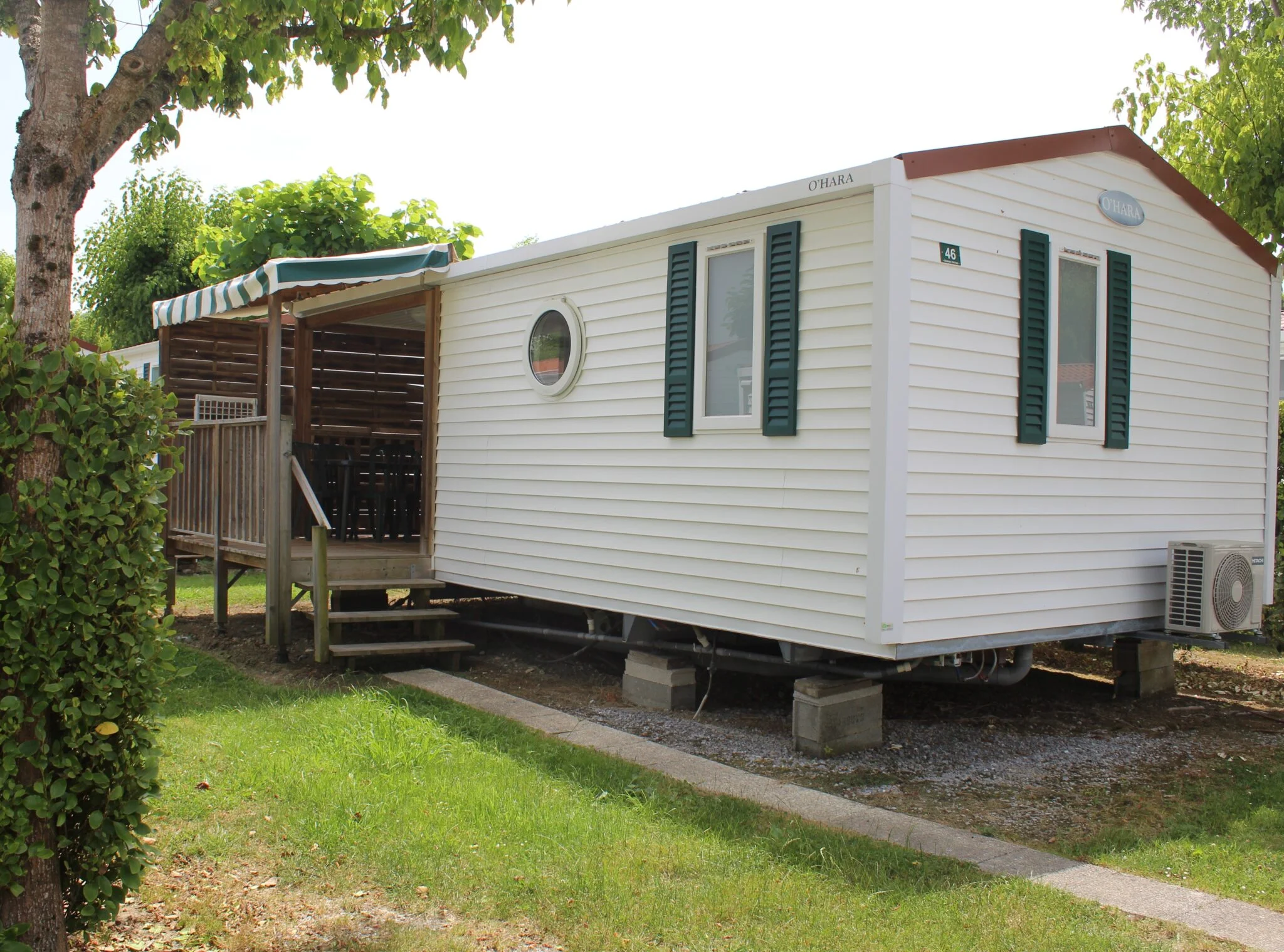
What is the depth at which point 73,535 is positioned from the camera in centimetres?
288

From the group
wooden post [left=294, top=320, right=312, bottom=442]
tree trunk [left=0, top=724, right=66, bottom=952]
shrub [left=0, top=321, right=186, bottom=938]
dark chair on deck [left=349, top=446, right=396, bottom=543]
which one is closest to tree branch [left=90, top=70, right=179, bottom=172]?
shrub [left=0, top=321, right=186, bottom=938]

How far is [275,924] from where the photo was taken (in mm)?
3422

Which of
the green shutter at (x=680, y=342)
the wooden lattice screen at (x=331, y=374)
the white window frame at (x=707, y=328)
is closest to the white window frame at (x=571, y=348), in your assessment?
the green shutter at (x=680, y=342)

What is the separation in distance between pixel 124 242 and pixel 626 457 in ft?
77.2

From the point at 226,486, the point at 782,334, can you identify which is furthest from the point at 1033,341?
the point at 226,486

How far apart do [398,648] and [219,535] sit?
7.56ft

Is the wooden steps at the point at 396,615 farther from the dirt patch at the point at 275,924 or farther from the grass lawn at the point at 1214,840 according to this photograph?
the grass lawn at the point at 1214,840

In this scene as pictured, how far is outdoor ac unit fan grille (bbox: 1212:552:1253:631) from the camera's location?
6.75m

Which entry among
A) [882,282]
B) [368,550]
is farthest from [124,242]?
[882,282]

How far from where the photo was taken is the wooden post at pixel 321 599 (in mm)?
7531

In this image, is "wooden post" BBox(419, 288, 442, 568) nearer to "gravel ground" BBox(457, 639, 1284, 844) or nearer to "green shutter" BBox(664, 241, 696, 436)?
"gravel ground" BBox(457, 639, 1284, 844)

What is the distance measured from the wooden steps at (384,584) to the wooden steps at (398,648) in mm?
487

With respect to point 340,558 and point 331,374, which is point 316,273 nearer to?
point 340,558

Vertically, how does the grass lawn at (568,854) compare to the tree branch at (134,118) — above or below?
below
